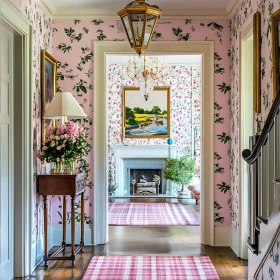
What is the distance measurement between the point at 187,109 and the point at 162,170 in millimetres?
1457

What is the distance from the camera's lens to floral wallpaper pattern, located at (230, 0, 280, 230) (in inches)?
154

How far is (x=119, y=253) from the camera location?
506 cm

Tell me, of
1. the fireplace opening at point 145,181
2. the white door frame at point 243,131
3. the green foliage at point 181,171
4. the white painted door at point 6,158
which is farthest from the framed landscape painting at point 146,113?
the white painted door at point 6,158

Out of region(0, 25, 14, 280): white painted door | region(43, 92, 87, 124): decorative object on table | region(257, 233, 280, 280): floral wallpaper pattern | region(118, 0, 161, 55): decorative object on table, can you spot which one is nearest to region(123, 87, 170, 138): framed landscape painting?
region(43, 92, 87, 124): decorative object on table

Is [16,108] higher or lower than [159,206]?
higher

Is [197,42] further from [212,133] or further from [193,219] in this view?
[193,219]

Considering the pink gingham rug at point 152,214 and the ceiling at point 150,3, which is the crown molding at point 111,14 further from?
the pink gingham rug at point 152,214

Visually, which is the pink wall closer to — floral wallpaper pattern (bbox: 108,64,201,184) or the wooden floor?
the wooden floor

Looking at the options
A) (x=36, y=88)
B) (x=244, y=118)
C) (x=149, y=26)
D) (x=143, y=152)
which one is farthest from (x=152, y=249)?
(x=143, y=152)

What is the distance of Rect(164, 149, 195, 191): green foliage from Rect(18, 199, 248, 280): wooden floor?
120 inches

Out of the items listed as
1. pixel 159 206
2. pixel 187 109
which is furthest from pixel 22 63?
pixel 187 109

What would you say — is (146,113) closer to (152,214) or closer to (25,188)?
(152,214)

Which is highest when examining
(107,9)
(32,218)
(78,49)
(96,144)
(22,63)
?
(107,9)

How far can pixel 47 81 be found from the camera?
203 inches
